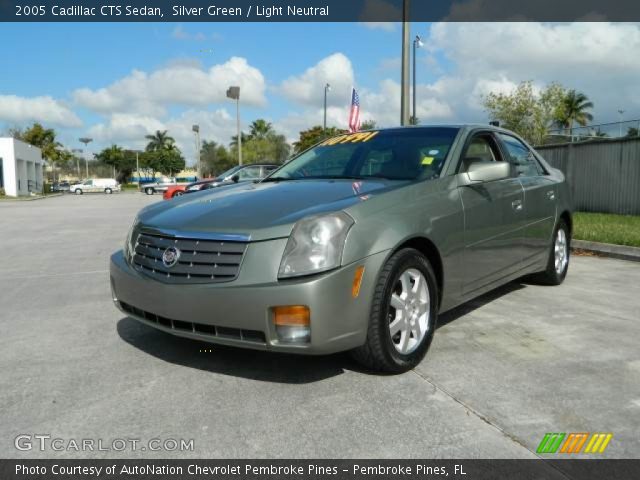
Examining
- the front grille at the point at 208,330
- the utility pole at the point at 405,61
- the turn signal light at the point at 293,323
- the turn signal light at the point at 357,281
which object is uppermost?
the utility pole at the point at 405,61

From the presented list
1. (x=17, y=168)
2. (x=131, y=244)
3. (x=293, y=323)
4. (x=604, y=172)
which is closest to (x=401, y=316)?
(x=293, y=323)

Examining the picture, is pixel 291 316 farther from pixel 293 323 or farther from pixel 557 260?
pixel 557 260

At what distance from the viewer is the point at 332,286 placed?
2.86m

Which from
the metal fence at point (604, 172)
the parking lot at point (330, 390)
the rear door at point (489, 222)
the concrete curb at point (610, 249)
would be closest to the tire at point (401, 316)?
the parking lot at point (330, 390)

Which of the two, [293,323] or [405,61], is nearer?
[293,323]

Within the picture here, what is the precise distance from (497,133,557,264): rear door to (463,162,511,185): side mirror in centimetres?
75

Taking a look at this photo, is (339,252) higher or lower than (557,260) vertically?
higher

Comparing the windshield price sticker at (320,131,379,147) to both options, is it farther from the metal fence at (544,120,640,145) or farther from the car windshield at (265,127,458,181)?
the metal fence at (544,120,640,145)

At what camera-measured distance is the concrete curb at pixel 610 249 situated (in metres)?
7.42

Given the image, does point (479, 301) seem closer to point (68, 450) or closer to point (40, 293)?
point (68, 450)

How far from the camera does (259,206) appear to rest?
132 inches

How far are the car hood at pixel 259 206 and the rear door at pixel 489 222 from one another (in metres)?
0.67

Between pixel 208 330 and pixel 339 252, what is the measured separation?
829 mm

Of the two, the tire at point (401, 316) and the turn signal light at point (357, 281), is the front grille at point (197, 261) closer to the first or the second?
the turn signal light at point (357, 281)
